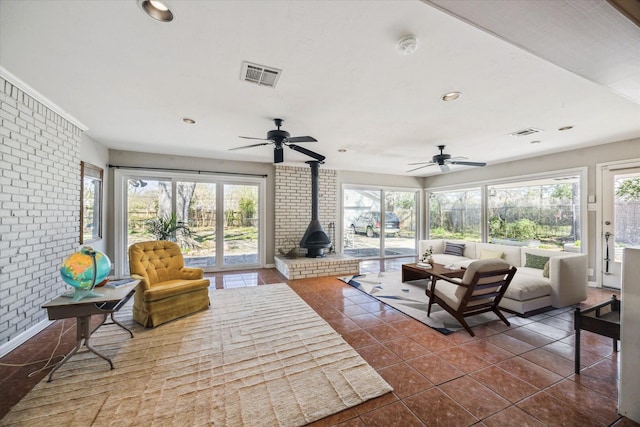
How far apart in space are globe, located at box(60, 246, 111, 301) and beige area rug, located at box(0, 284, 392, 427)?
665 millimetres

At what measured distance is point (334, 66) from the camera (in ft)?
6.75

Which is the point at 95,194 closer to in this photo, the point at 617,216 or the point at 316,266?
the point at 316,266

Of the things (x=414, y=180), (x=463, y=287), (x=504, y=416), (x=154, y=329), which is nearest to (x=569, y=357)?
(x=463, y=287)

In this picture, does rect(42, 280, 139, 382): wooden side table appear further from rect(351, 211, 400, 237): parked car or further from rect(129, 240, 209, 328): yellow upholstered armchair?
rect(351, 211, 400, 237): parked car

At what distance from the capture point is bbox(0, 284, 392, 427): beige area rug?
1.57 meters

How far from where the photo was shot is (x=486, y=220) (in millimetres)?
6066

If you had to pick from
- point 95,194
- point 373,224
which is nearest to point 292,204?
point 373,224

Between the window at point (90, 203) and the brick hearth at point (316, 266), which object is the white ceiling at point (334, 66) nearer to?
the window at point (90, 203)

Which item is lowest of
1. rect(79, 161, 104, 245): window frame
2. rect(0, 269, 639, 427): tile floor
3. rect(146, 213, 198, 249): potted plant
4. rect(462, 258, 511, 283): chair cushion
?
rect(0, 269, 639, 427): tile floor

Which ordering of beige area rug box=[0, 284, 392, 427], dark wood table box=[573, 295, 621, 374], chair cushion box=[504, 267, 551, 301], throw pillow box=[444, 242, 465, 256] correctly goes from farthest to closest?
throw pillow box=[444, 242, 465, 256] < chair cushion box=[504, 267, 551, 301] < dark wood table box=[573, 295, 621, 374] < beige area rug box=[0, 284, 392, 427]

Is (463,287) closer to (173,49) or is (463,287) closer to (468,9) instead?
(468,9)

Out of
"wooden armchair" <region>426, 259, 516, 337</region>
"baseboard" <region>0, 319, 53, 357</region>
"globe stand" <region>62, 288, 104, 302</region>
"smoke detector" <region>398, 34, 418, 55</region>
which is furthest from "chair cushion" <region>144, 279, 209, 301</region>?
"smoke detector" <region>398, 34, 418, 55</region>

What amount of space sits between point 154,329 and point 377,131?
3.87 meters

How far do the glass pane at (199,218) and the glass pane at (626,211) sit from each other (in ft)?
24.6
